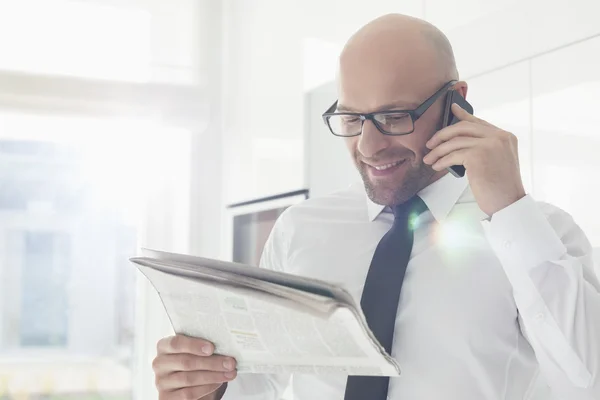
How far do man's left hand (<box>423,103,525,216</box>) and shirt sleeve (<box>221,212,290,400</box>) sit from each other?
0.42 meters

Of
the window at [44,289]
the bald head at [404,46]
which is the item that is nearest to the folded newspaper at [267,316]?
the bald head at [404,46]

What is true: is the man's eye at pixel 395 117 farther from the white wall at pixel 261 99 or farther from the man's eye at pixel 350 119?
the white wall at pixel 261 99

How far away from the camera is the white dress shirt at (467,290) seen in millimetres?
884

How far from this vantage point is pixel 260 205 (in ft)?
8.02

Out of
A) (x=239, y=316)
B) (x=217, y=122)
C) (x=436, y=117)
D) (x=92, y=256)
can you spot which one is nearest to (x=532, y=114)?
(x=436, y=117)

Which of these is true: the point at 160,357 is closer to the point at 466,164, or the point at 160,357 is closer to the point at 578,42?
the point at 466,164

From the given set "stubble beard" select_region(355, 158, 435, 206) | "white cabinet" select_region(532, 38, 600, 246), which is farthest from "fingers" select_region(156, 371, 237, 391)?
"white cabinet" select_region(532, 38, 600, 246)

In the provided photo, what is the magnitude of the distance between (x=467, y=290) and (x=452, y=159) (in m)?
0.22

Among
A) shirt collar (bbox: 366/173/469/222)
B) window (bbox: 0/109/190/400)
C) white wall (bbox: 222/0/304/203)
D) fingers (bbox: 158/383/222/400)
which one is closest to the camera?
fingers (bbox: 158/383/222/400)

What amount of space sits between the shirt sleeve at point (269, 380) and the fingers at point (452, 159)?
0.39m

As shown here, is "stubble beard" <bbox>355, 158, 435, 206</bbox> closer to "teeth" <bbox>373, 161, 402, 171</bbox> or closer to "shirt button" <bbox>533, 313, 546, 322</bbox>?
"teeth" <bbox>373, 161, 402, 171</bbox>

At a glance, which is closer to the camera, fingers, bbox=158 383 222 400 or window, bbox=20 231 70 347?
fingers, bbox=158 383 222 400

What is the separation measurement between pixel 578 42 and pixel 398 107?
0.33 metres

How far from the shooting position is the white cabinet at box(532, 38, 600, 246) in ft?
3.69
